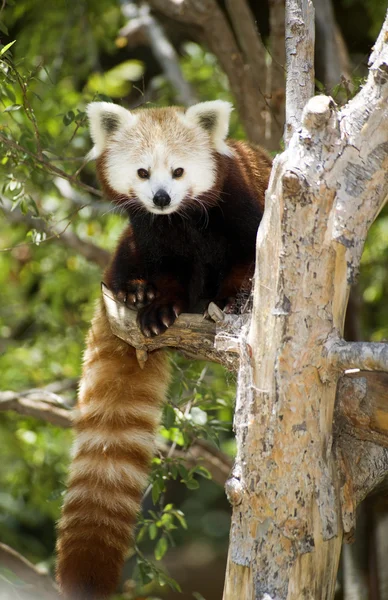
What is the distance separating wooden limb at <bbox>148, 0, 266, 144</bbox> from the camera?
4.62m

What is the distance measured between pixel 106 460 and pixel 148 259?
92 cm

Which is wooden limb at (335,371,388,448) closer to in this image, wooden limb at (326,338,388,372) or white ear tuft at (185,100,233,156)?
wooden limb at (326,338,388,372)

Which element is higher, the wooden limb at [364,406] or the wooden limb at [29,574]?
the wooden limb at [364,406]

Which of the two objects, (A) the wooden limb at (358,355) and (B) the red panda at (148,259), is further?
(B) the red panda at (148,259)

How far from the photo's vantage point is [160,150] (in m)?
3.22

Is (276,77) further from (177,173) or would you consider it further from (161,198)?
(161,198)

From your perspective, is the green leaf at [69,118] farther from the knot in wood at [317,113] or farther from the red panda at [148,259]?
the knot in wood at [317,113]

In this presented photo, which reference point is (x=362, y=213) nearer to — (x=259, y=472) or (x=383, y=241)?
(x=259, y=472)

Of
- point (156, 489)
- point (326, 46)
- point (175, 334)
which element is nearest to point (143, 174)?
point (175, 334)

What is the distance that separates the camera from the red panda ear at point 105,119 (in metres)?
3.34

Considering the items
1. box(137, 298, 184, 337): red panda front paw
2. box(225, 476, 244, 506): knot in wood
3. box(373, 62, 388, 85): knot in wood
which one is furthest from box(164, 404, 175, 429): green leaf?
box(373, 62, 388, 85): knot in wood

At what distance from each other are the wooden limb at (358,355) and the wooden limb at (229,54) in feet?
8.91

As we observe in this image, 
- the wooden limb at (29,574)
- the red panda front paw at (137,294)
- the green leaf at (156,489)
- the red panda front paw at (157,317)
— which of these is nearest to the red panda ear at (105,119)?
the red panda front paw at (137,294)

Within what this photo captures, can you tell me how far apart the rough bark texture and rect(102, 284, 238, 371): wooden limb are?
0.42 meters
